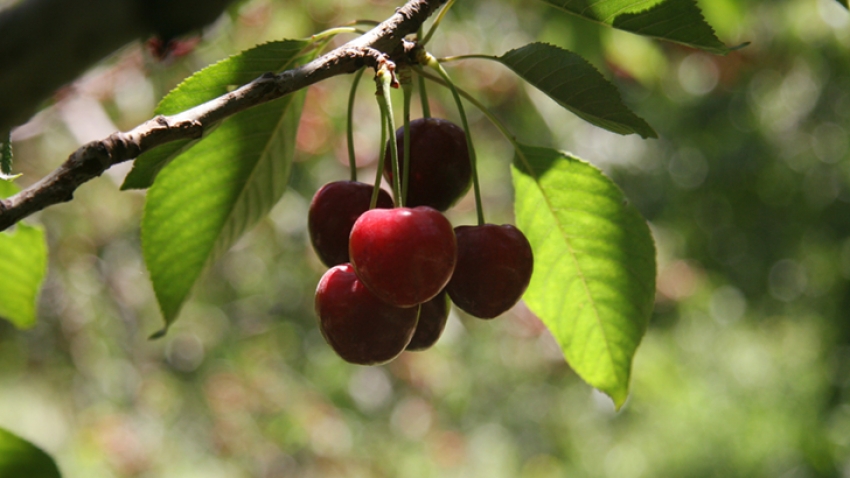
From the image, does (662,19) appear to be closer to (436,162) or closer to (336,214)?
(436,162)

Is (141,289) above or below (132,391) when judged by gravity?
above

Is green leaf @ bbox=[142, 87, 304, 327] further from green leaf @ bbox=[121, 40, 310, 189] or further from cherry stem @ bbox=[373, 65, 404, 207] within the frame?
cherry stem @ bbox=[373, 65, 404, 207]

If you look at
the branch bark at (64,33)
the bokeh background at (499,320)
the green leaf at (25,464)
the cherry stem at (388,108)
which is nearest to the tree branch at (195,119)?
the cherry stem at (388,108)

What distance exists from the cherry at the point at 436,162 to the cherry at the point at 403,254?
173 mm

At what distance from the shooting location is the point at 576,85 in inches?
38.9

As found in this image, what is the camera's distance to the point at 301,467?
5.07m

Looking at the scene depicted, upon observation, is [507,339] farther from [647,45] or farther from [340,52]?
[340,52]

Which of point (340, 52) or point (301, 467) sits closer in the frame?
point (340, 52)

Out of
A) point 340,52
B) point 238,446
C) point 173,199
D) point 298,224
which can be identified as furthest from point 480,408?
point 340,52

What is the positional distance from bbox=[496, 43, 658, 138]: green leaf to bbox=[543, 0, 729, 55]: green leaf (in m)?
0.08

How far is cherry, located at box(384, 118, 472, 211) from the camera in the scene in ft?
3.63

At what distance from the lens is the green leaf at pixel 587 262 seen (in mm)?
1171

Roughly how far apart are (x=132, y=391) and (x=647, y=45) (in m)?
3.62

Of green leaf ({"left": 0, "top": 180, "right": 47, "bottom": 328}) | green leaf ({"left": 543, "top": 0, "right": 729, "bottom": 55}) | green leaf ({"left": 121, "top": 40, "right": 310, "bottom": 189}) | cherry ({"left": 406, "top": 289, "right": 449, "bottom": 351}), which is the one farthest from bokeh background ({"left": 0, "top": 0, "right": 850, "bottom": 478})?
cherry ({"left": 406, "top": 289, "right": 449, "bottom": 351})
